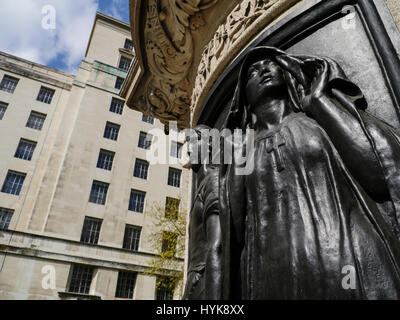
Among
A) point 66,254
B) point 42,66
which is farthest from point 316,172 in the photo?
point 42,66

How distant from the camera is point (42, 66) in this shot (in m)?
28.7

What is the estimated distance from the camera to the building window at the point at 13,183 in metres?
22.7

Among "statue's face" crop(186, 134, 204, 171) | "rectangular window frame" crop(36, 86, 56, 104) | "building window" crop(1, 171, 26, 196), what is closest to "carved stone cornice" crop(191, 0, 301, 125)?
"statue's face" crop(186, 134, 204, 171)

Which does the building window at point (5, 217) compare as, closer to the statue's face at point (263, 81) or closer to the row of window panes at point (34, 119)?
the row of window panes at point (34, 119)

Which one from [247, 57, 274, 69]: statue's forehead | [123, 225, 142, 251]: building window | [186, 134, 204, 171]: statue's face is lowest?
[186, 134, 204, 171]: statue's face

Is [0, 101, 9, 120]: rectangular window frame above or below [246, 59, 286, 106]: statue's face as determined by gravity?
above

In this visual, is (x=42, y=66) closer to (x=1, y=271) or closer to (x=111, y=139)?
(x=111, y=139)

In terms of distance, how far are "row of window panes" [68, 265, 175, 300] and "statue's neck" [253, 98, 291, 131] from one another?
19.7m

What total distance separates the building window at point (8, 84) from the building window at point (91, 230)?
48.4 ft

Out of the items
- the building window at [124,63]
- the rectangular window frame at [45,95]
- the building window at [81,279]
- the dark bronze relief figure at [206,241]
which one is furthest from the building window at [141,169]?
the dark bronze relief figure at [206,241]

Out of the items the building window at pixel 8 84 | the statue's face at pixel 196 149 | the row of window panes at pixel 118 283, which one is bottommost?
the statue's face at pixel 196 149

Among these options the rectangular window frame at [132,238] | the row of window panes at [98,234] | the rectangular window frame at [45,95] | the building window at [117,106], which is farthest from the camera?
A: the building window at [117,106]

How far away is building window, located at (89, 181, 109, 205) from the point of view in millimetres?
23484

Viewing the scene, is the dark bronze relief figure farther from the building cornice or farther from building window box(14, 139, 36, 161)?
the building cornice
